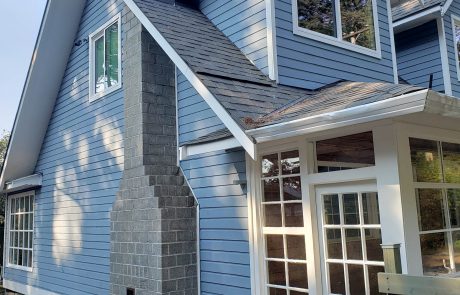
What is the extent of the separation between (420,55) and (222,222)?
605cm

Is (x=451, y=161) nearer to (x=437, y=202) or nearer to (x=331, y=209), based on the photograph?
(x=437, y=202)

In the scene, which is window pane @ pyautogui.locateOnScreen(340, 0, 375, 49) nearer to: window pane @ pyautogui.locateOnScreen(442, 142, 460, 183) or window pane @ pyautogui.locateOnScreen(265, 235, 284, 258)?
window pane @ pyautogui.locateOnScreen(442, 142, 460, 183)

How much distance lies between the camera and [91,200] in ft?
26.7

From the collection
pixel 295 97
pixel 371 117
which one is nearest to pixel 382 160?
pixel 371 117

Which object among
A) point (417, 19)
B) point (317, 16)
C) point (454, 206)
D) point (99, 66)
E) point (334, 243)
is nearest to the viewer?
point (334, 243)

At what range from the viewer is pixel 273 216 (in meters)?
4.95

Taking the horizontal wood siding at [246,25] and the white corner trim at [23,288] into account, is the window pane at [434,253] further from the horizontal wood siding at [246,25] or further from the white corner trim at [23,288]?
the white corner trim at [23,288]

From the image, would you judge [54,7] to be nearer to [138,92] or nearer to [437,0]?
[138,92]

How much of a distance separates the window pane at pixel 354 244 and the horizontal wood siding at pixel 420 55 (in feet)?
18.4

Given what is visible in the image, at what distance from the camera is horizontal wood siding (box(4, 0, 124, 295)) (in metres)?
7.62

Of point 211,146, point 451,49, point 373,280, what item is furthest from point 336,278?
point 451,49

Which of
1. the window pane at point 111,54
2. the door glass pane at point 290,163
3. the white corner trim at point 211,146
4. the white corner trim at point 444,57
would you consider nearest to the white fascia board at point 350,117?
the white corner trim at point 211,146

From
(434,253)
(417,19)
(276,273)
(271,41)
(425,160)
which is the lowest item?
(276,273)

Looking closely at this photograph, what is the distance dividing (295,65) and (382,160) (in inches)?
91.8
